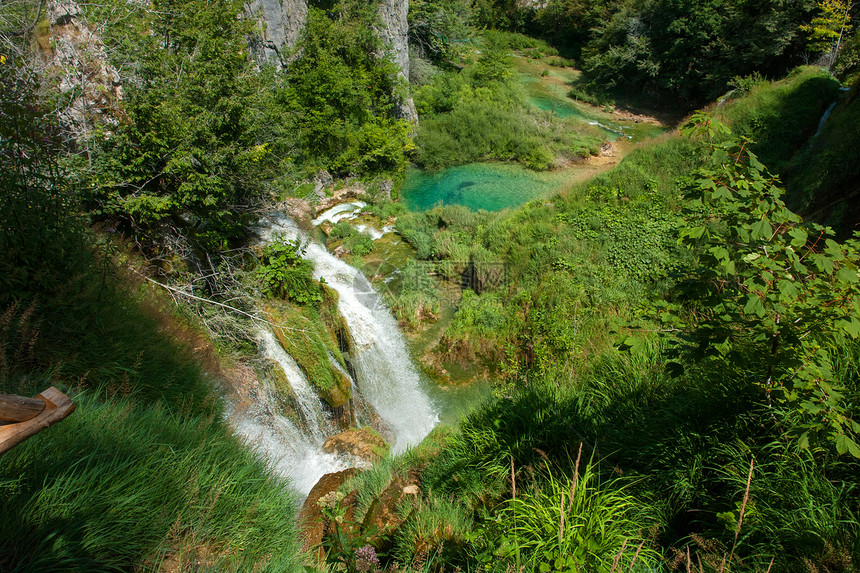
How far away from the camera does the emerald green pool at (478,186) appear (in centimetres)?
1516

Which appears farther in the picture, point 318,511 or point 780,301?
point 318,511

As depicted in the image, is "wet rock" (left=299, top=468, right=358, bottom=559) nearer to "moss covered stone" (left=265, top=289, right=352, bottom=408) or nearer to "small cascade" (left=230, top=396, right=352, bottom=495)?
"small cascade" (left=230, top=396, right=352, bottom=495)

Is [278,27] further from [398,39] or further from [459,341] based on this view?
[459,341]

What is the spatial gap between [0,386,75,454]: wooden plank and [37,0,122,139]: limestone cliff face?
5.20 m

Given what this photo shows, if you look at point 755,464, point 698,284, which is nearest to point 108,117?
point 698,284

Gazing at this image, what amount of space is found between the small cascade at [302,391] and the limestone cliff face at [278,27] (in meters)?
11.5

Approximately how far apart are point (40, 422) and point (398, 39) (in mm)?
21588

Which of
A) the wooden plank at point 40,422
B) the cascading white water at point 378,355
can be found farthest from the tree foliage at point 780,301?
the cascading white water at point 378,355

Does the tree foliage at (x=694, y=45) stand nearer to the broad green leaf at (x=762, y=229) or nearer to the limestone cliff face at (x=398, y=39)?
the limestone cliff face at (x=398, y=39)

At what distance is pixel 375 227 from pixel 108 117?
25.2 feet

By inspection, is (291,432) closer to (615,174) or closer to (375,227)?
(375,227)

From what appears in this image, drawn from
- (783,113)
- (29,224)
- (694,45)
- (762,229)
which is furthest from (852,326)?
(694,45)

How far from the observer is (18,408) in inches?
50.6

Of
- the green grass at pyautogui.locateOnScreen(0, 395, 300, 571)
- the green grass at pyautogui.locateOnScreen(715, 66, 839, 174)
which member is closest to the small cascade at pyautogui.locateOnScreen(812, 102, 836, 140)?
the green grass at pyautogui.locateOnScreen(715, 66, 839, 174)
